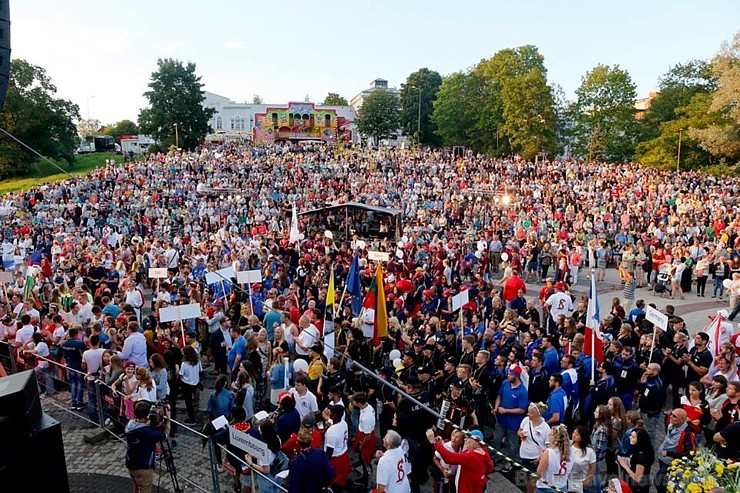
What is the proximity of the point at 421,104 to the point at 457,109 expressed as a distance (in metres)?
13.7

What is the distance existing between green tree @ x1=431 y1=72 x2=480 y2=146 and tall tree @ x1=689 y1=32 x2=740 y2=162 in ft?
87.2

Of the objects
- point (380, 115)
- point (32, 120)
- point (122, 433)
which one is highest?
point (380, 115)

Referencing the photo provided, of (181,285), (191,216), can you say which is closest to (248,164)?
(191,216)

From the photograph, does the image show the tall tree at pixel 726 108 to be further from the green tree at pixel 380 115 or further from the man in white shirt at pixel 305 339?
the green tree at pixel 380 115

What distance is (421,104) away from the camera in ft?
248

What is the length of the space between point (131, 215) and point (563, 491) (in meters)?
27.7

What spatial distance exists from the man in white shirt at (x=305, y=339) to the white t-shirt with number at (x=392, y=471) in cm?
390

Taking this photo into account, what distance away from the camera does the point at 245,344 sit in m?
8.93

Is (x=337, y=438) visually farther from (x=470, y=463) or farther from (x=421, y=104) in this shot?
(x=421, y=104)

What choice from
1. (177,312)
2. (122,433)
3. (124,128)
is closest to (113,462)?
(122,433)

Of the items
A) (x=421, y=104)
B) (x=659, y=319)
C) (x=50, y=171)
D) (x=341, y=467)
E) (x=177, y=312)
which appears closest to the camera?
(x=341, y=467)

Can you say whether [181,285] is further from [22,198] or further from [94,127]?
[94,127]

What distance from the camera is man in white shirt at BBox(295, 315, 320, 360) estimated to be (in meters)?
9.18

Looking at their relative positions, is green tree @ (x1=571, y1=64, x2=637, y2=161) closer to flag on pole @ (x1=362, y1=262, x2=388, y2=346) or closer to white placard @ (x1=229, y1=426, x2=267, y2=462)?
flag on pole @ (x1=362, y1=262, x2=388, y2=346)
